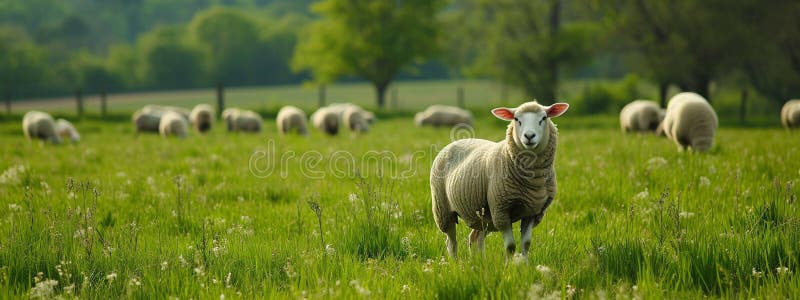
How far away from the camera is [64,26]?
9381 centimetres

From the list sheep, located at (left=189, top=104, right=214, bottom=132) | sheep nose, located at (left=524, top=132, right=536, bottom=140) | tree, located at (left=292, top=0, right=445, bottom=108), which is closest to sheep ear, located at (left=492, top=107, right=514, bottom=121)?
sheep nose, located at (left=524, top=132, right=536, bottom=140)

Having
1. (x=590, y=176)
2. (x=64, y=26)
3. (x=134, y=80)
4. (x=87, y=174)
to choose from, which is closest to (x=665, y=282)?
(x=590, y=176)

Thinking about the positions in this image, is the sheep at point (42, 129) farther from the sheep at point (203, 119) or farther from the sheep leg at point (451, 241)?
the sheep leg at point (451, 241)

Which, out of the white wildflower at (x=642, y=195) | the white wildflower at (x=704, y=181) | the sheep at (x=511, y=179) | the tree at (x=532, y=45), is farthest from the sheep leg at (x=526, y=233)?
the tree at (x=532, y=45)

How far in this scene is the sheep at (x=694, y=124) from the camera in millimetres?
10844

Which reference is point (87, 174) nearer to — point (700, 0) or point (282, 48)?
point (700, 0)

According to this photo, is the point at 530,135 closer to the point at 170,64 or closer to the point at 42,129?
the point at 42,129

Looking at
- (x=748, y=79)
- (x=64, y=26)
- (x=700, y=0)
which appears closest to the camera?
(x=700, y=0)

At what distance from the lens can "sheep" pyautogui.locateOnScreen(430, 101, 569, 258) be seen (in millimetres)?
4215

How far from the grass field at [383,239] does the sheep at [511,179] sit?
314 mm

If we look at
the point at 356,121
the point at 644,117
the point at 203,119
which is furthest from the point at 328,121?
the point at 644,117

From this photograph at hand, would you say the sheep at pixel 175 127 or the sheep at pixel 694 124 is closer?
the sheep at pixel 694 124

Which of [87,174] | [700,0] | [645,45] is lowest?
[87,174]

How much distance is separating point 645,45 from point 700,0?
10.4ft
